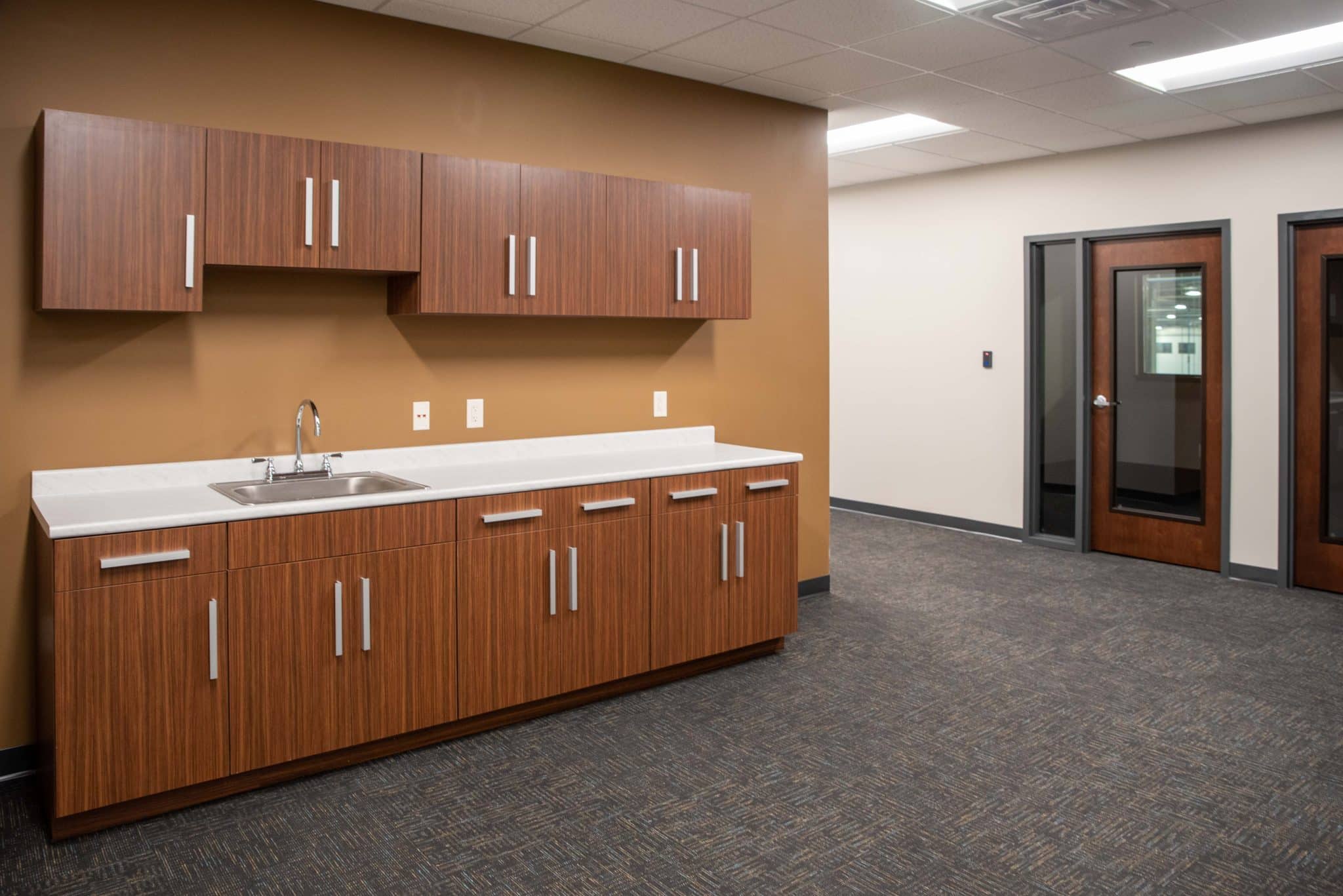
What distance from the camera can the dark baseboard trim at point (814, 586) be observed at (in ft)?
14.9

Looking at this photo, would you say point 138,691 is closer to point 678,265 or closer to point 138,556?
point 138,556

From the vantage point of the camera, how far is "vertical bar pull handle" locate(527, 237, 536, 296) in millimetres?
3242

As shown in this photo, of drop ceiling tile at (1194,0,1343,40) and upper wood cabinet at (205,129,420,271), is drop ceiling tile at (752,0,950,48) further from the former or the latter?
upper wood cabinet at (205,129,420,271)

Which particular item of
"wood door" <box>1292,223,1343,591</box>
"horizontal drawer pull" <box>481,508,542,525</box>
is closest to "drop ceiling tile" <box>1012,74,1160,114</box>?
"wood door" <box>1292,223,1343,591</box>

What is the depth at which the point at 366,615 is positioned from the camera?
2703mm

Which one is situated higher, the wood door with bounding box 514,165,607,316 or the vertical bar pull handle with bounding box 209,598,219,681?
the wood door with bounding box 514,165,607,316

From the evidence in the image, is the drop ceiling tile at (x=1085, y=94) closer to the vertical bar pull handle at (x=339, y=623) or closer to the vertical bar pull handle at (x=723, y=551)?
the vertical bar pull handle at (x=723, y=551)

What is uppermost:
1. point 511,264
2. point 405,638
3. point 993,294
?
point 993,294

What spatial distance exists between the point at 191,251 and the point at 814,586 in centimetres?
302

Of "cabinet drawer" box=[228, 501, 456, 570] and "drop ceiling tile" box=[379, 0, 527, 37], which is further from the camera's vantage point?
"drop ceiling tile" box=[379, 0, 527, 37]

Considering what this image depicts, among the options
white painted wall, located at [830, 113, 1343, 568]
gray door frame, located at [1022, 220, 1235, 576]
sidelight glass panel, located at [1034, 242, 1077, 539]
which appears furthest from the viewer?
sidelight glass panel, located at [1034, 242, 1077, 539]

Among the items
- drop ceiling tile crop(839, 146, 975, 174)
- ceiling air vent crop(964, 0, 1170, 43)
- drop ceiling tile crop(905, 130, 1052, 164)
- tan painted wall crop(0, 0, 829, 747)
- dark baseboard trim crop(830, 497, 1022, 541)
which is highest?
drop ceiling tile crop(839, 146, 975, 174)

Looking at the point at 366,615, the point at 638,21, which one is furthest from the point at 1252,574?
the point at 366,615

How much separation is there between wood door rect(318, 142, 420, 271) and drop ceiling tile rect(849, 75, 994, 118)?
2079 millimetres
